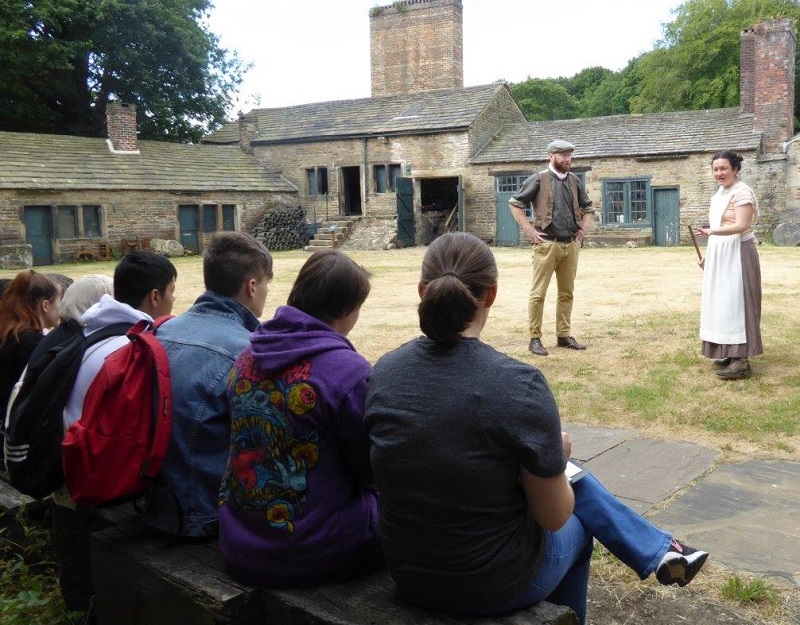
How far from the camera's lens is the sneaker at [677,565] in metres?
2.25

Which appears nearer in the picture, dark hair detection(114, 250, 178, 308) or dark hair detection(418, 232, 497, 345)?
dark hair detection(418, 232, 497, 345)

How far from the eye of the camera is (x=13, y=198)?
22234mm

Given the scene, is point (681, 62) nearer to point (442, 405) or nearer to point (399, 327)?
point (399, 327)

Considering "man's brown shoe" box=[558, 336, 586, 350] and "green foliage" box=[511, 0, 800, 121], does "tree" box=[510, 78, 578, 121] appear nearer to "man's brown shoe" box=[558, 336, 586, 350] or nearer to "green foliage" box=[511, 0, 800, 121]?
"green foliage" box=[511, 0, 800, 121]

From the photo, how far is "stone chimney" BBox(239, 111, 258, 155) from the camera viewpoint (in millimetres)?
31516

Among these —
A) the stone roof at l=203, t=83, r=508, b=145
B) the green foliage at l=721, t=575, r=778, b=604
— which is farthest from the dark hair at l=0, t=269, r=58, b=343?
the stone roof at l=203, t=83, r=508, b=145

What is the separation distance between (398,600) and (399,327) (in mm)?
6823

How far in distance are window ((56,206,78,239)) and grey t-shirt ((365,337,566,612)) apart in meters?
23.8

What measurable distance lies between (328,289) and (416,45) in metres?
39.1

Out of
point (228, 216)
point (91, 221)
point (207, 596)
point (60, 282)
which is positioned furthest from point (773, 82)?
point (207, 596)

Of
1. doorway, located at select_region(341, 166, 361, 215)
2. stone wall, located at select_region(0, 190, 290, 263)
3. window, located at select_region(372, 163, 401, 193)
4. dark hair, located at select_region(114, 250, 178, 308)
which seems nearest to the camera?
dark hair, located at select_region(114, 250, 178, 308)

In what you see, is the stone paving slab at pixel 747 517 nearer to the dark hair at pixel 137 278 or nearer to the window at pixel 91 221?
the dark hair at pixel 137 278

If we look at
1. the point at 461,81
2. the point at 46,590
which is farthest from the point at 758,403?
the point at 461,81

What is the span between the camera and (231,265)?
276 centimetres
